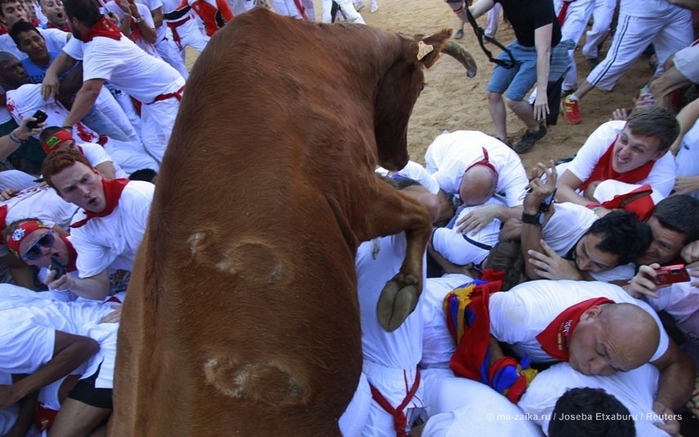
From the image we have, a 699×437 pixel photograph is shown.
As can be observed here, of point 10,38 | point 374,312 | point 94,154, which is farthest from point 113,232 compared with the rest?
point 10,38

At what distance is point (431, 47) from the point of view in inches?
77.3

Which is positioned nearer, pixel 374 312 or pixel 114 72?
pixel 374 312

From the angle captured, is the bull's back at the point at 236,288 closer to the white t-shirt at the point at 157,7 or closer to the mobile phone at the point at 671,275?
the mobile phone at the point at 671,275

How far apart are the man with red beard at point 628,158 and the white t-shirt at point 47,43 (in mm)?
5808

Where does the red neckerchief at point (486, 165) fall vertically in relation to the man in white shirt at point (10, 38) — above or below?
below

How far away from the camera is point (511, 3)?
5.13 m

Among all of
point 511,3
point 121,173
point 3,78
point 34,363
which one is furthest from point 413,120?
point 34,363

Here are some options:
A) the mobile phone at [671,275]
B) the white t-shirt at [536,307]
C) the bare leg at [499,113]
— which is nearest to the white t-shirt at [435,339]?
the white t-shirt at [536,307]

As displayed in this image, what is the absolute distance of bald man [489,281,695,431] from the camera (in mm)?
2291

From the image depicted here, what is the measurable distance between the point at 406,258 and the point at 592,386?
126cm

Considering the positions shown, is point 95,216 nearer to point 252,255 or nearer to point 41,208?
point 41,208

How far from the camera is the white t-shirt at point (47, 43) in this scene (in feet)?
18.5

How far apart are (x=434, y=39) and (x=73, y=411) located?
8.94 feet

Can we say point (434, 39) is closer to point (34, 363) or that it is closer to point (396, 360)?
point (396, 360)
